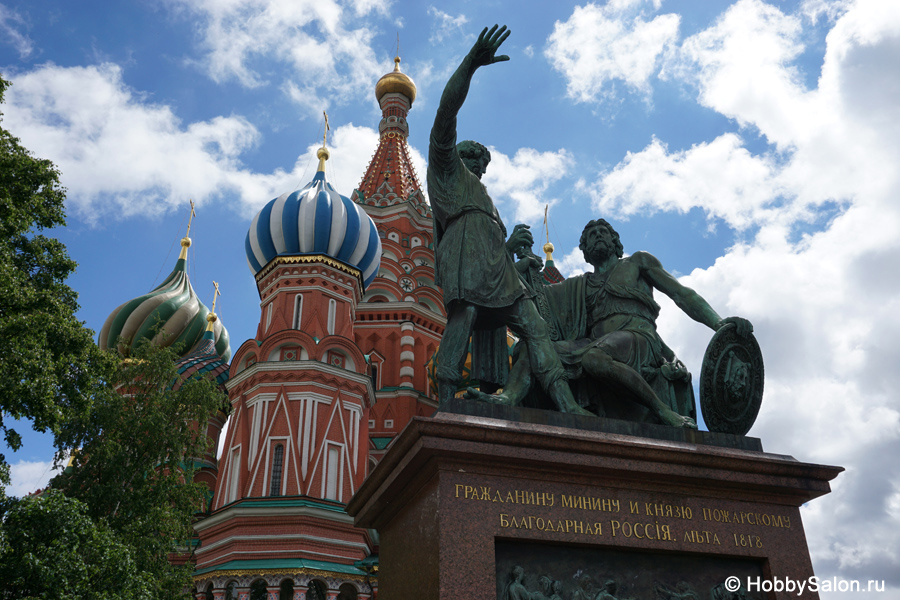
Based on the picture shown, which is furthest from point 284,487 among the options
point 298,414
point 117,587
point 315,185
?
point 315,185

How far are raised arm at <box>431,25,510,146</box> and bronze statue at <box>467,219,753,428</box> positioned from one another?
5.26 ft

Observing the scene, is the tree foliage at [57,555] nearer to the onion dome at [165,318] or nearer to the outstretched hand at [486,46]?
the outstretched hand at [486,46]

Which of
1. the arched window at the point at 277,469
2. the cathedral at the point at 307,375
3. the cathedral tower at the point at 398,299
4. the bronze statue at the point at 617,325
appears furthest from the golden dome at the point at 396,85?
the bronze statue at the point at 617,325

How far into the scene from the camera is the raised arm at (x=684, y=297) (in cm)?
559

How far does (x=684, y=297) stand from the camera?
19.8 feet

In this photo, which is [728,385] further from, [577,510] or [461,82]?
[461,82]

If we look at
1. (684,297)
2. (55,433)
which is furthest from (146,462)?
(684,297)

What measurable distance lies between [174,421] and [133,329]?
14.2 meters

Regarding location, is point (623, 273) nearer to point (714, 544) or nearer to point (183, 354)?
point (714, 544)

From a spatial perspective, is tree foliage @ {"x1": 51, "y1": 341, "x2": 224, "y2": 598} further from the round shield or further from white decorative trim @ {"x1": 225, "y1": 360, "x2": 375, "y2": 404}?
the round shield

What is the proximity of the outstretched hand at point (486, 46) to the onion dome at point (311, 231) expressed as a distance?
2060cm

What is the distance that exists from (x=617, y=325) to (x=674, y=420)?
37.6 inches

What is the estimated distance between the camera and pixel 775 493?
16.5 feet

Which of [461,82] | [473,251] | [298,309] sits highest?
[298,309]
